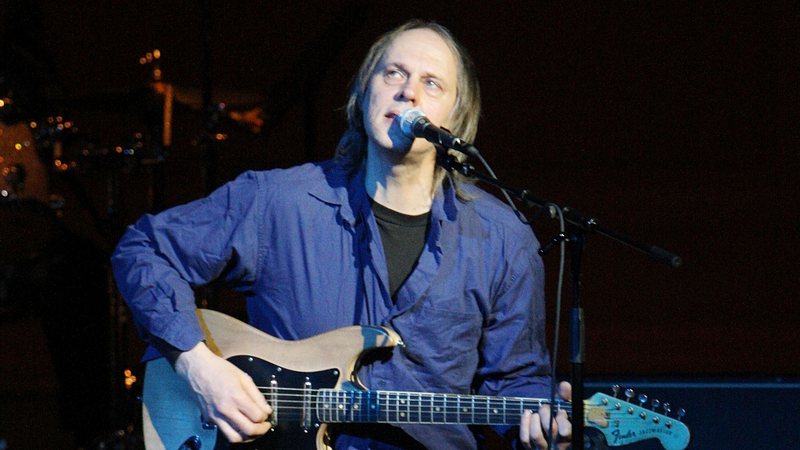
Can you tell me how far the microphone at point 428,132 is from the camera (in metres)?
2.36

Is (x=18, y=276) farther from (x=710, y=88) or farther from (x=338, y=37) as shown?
(x=710, y=88)

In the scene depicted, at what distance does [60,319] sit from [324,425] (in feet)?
8.55

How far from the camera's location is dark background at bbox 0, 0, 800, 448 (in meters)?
4.87

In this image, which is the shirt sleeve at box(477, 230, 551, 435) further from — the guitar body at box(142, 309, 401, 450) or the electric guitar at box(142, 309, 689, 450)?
the guitar body at box(142, 309, 401, 450)

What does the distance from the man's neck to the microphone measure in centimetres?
24

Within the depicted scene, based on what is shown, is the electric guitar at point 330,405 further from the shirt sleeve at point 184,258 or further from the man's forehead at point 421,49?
the man's forehead at point 421,49

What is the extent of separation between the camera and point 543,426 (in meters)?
2.67

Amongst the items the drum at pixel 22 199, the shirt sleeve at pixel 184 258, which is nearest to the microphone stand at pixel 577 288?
the shirt sleeve at pixel 184 258

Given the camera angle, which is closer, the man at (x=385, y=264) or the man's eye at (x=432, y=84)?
the man at (x=385, y=264)

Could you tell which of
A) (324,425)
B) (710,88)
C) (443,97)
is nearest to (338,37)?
(443,97)

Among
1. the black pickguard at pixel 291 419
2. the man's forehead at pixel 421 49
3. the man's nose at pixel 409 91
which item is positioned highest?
the man's forehead at pixel 421 49

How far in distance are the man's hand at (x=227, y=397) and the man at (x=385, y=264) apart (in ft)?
0.04

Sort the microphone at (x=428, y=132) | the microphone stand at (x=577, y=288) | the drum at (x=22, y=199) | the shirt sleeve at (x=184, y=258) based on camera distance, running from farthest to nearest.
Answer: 1. the drum at (x=22, y=199)
2. the shirt sleeve at (x=184, y=258)
3. the microphone at (x=428, y=132)
4. the microphone stand at (x=577, y=288)

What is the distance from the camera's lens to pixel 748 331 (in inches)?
195
